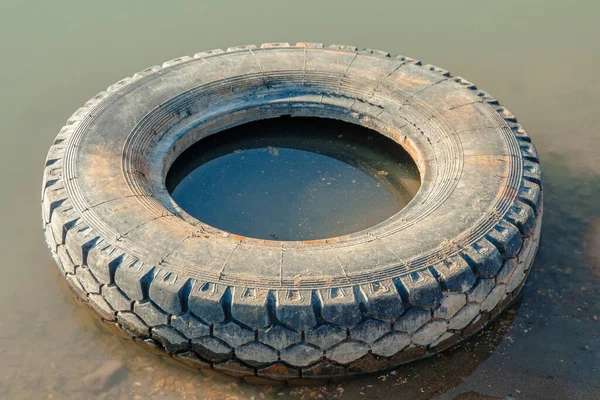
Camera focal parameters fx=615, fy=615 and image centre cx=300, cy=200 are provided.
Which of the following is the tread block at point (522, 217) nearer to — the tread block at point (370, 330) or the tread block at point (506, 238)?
the tread block at point (506, 238)

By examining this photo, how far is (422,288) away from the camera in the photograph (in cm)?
336

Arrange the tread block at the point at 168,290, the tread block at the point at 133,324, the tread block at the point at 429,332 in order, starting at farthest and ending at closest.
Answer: the tread block at the point at 133,324 < the tread block at the point at 429,332 < the tread block at the point at 168,290

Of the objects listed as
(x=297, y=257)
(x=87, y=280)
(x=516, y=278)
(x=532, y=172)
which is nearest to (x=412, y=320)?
(x=297, y=257)

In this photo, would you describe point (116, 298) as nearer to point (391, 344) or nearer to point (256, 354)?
point (256, 354)

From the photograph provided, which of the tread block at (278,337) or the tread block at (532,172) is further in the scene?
the tread block at (532,172)

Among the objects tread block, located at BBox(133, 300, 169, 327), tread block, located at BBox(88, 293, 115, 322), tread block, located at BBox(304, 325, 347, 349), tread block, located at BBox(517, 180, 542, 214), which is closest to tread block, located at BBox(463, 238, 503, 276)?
tread block, located at BBox(517, 180, 542, 214)

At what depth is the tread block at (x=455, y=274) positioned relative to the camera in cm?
343

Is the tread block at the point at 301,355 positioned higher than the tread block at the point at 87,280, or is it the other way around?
the tread block at the point at 87,280

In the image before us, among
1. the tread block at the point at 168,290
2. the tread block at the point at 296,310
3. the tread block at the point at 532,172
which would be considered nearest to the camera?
the tread block at the point at 296,310

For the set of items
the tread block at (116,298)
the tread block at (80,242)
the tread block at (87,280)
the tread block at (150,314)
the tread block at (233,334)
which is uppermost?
the tread block at (80,242)

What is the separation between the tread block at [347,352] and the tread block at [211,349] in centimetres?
56

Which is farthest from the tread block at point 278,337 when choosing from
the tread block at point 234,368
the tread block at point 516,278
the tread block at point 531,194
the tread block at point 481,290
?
the tread block at point 531,194

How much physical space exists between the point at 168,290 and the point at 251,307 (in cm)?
48

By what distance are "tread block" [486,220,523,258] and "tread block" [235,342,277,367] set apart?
145 cm
